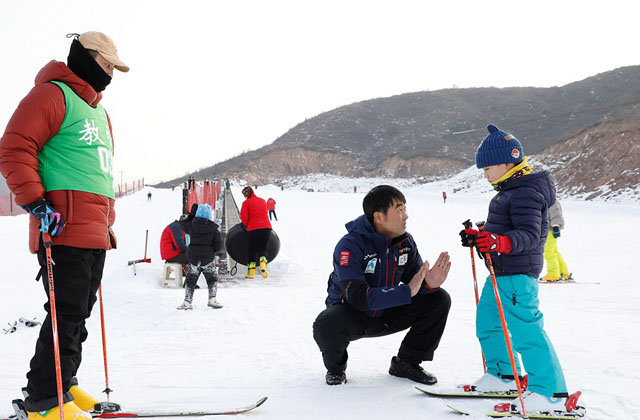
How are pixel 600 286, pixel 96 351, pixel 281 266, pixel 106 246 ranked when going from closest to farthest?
pixel 106 246 < pixel 96 351 < pixel 600 286 < pixel 281 266

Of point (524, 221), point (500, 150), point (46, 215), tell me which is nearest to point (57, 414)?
point (46, 215)

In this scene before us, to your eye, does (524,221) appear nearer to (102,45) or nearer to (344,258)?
(344,258)

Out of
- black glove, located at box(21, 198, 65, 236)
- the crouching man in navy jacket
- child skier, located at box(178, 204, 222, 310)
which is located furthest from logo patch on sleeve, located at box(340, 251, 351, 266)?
child skier, located at box(178, 204, 222, 310)

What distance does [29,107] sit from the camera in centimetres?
265

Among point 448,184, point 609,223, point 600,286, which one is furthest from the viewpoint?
point 448,184

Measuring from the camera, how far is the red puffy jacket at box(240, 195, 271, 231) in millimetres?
10023

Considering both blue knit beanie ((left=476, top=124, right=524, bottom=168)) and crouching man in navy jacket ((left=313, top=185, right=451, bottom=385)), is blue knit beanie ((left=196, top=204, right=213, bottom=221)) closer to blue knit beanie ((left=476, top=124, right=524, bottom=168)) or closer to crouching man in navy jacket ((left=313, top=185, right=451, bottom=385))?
crouching man in navy jacket ((left=313, top=185, right=451, bottom=385))

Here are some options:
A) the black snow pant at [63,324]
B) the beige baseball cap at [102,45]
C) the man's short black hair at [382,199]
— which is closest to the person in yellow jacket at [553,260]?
the man's short black hair at [382,199]

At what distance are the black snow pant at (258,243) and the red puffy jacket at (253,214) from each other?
0.33ft

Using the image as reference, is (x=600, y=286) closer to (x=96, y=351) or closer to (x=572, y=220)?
(x=96, y=351)

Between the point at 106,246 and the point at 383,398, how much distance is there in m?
1.97

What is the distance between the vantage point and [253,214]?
10.1 metres

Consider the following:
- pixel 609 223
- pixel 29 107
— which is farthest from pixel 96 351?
pixel 609 223

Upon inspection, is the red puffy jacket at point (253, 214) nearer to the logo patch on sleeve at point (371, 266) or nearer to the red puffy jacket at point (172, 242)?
the red puffy jacket at point (172, 242)
